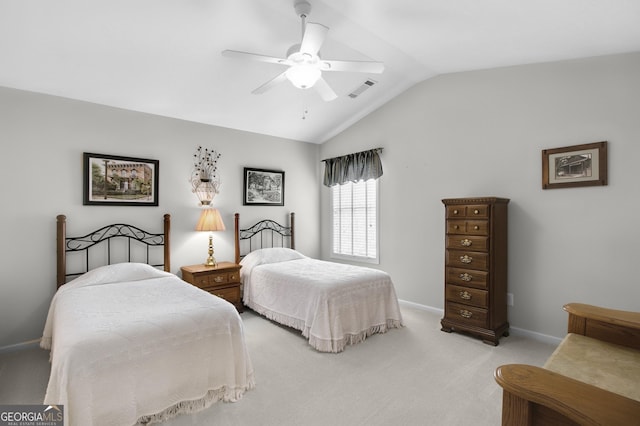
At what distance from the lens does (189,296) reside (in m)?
2.65

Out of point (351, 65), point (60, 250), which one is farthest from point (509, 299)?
point (60, 250)

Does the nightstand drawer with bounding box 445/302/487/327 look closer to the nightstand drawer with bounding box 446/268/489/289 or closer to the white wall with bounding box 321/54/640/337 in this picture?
the nightstand drawer with bounding box 446/268/489/289

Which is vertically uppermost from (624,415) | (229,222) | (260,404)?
(229,222)

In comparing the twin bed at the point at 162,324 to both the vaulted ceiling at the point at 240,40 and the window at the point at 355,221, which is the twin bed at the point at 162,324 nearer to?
the window at the point at 355,221

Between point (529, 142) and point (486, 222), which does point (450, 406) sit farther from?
point (529, 142)

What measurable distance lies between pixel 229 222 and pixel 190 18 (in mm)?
2652

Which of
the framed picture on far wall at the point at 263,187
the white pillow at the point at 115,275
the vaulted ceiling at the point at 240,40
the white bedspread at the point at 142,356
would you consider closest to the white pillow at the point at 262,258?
the framed picture on far wall at the point at 263,187

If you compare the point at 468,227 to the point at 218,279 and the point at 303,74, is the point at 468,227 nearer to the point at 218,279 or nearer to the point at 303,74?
the point at 303,74

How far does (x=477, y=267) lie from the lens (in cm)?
328

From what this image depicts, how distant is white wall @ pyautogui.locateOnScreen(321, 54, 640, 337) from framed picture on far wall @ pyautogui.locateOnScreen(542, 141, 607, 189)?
0.22 ft

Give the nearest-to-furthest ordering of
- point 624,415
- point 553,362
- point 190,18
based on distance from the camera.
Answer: point 624,415 < point 553,362 < point 190,18

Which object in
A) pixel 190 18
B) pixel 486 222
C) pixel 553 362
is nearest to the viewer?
pixel 553 362

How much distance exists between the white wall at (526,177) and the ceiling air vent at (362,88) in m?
0.59

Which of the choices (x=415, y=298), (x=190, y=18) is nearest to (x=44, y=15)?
(x=190, y=18)
